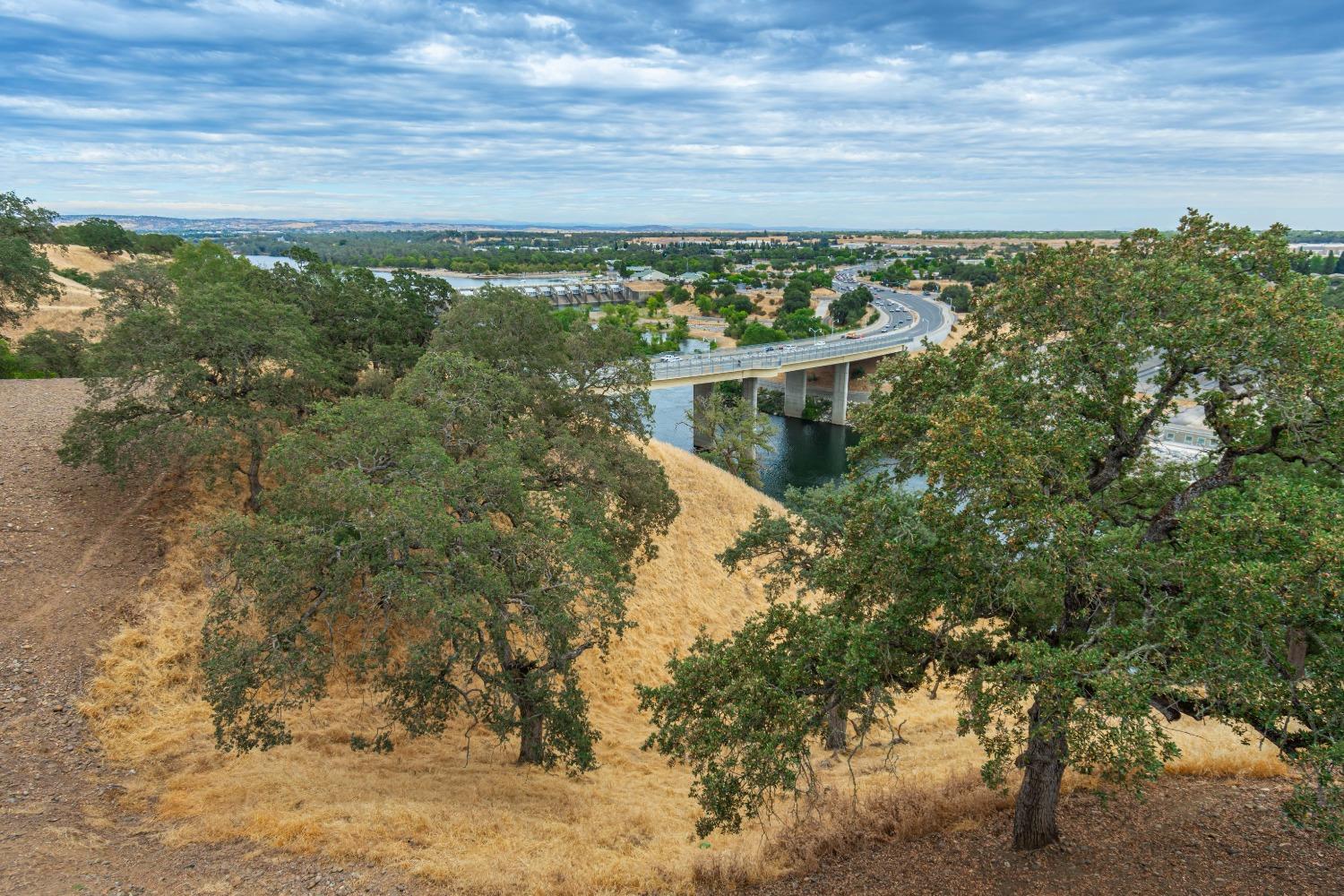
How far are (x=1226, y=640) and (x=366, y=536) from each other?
13216 millimetres

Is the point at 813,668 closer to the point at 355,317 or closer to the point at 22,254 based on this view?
the point at 355,317

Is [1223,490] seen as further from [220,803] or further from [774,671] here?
[220,803]

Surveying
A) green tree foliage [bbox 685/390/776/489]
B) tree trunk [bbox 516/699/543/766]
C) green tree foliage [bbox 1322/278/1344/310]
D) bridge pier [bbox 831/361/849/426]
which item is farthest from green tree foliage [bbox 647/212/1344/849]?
bridge pier [bbox 831/361/849/426]

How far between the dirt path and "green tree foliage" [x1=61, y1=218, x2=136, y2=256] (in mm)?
73466

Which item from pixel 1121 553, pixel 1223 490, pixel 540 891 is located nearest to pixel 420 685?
pixel 540 891

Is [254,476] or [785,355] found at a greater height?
[254,476]

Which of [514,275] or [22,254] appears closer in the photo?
[22,254]

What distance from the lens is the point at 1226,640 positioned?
7.71 m

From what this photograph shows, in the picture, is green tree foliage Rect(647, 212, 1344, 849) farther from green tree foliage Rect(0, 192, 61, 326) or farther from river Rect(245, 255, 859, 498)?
river Rect(245, 255, 859, 498)

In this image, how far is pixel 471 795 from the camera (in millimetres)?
15781

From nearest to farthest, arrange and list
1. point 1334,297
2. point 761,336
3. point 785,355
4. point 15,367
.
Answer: point 15,367 → point 1334,297 → point 785,355 → point 761,336

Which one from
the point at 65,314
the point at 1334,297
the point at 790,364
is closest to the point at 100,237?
the point at 65,314

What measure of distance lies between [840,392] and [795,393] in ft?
15.6

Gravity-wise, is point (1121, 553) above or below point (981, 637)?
above
